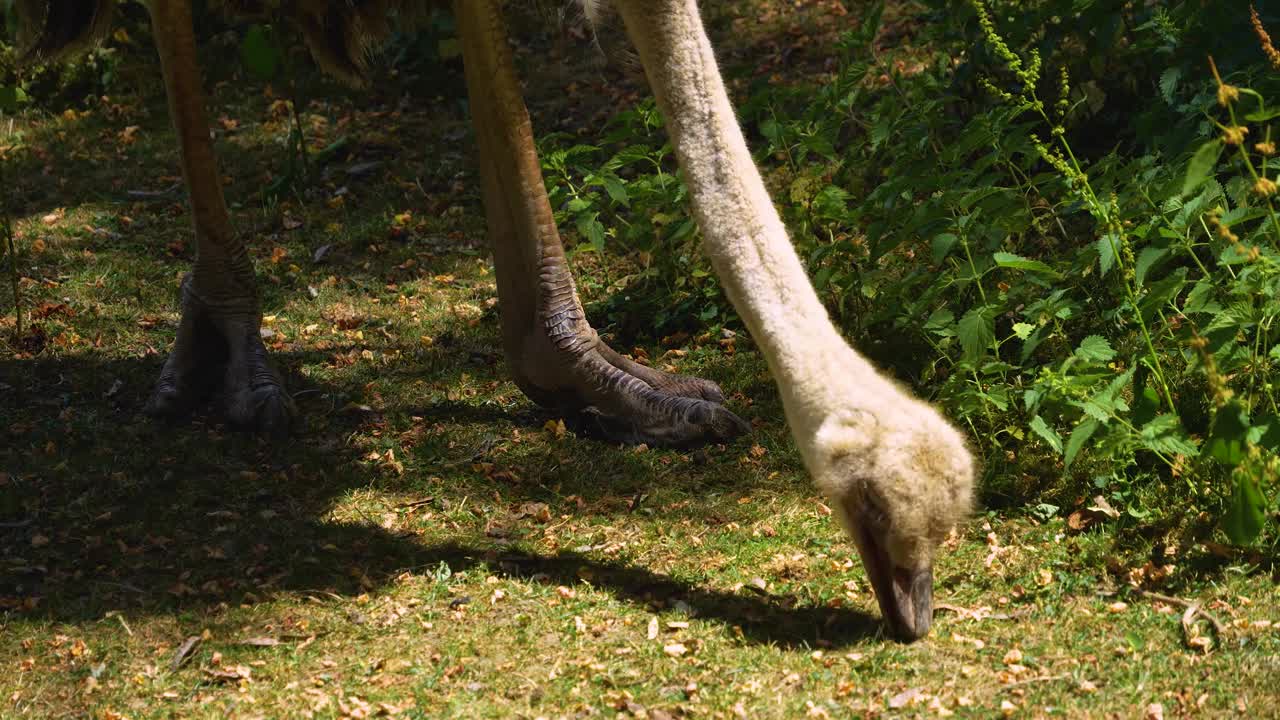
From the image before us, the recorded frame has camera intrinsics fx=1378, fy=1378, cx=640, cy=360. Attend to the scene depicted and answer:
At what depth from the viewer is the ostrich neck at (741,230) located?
2881mm

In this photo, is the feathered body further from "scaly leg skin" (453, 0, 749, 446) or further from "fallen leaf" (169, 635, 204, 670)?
"fallen leaf" (169, 635, 204, 670)

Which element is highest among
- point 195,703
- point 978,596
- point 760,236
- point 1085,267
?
point 760,236

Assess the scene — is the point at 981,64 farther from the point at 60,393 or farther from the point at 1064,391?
the point at 60,393

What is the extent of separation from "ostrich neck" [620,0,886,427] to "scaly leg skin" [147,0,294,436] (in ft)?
6.60

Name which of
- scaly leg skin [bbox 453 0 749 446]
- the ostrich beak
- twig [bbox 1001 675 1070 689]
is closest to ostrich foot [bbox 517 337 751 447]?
scaly leg skin [bbox 453 0 749 446]

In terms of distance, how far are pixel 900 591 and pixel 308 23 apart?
3.42 meters

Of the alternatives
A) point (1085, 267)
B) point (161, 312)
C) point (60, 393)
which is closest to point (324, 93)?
point (161, 312)

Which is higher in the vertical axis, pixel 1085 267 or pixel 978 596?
pixel 1085 267

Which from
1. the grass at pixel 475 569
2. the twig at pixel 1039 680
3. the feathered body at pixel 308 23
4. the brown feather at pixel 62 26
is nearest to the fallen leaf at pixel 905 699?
the grass at pixel 475 569

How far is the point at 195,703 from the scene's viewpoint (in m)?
3.01

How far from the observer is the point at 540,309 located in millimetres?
4371

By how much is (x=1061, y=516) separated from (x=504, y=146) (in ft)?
6.44

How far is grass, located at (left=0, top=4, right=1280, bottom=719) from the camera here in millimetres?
2961

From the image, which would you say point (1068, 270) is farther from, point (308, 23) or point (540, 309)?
point (308, 23)
